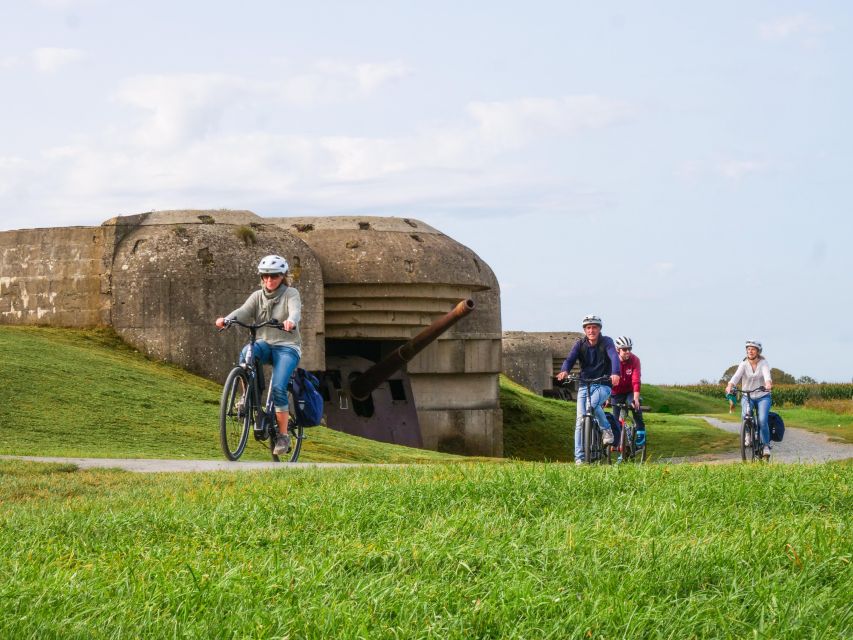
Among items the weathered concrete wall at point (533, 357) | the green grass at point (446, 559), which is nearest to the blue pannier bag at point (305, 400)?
the green grass at point (446, 559)

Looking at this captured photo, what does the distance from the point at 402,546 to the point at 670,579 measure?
1149 millimetres

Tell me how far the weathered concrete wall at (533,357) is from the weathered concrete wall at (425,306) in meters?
15.2

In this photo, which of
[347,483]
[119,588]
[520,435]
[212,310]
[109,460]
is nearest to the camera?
[119,588]

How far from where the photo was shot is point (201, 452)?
44.4 feet

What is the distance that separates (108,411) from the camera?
15836mm

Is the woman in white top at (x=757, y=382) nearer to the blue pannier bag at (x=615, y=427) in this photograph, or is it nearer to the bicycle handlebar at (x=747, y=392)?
the bicycle handlebar at (x=747, y=392)

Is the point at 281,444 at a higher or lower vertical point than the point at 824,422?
higher

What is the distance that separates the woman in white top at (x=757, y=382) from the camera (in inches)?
523

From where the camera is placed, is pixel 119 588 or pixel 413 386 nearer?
pixel 119 588

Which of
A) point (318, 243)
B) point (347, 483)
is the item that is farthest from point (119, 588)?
point (318, 243)

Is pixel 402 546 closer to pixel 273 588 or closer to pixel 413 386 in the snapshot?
pixel 273 588

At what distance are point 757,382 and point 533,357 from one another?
31102mm

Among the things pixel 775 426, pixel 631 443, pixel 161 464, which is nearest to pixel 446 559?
pixel 161 464

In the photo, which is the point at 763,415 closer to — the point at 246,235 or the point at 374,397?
the point at 246,235
